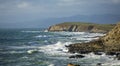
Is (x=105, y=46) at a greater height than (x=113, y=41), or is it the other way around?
(x=113, y=41)

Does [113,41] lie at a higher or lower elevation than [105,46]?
higher

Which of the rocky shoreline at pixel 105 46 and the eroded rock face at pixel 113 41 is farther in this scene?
the eroded rock face at pixel 113 41

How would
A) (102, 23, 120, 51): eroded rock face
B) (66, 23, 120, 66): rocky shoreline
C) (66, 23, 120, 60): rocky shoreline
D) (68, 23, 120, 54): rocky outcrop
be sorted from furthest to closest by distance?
(102, 23, 120, 51): eroded rock face → (68, 23, 120, 54): rocky outcrop → (66, 23, 120, 60): rocky shoreline → (66, 23, 120, 66): rocky shoreline

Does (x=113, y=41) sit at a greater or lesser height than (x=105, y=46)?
greater

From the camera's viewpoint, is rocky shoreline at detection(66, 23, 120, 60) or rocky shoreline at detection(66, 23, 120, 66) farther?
rocky shoreline at detection(66, 23, 120, 60)

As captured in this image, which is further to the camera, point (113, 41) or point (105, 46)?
point (113, 41)

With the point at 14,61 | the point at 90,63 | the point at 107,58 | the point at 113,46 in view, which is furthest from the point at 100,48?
the point at 14,61

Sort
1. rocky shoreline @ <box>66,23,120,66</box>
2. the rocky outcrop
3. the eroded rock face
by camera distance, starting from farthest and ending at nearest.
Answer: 1. the eroded rock face
2. the rocky outcrop
3. rocky shoreline @ <box>66,23,120,66</box>

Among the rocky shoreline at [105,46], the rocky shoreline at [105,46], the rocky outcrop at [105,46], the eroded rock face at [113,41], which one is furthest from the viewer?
the eroded rock face at [113,41]

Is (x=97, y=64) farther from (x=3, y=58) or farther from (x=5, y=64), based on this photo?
(x=3, y=58)

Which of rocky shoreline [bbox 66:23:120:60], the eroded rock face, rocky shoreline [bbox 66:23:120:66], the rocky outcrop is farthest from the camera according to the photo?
the eroded rock face

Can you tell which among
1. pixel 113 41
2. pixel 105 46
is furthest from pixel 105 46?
pixel 113 41

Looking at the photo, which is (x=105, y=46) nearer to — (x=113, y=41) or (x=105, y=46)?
(x=105, y=46)

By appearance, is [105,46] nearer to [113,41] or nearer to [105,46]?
[105,46]
